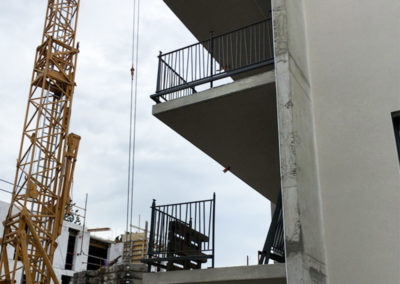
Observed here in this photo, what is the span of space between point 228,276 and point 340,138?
2.68 metres

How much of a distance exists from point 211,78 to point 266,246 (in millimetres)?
3299

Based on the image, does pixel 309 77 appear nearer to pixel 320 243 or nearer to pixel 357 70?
pixel 357 70

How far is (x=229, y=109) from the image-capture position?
27.6 feet

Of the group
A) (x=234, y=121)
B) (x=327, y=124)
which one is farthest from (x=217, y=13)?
(x=327, y=124)

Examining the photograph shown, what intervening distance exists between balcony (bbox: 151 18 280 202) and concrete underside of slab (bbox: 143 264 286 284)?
9.33 feet

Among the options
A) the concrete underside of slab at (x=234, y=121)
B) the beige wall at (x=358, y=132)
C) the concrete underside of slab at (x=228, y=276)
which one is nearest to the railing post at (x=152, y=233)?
Result: the concrete underside of slab at (x=228, y=276)

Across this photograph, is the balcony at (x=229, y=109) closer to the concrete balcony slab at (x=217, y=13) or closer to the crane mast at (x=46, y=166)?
the concrete balcony slab at (x=217, y=13)

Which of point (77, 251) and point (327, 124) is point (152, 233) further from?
point (77, 251)

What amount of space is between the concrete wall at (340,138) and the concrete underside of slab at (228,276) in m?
0.73

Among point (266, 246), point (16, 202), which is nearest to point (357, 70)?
point (266, 246)

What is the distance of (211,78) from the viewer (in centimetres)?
877

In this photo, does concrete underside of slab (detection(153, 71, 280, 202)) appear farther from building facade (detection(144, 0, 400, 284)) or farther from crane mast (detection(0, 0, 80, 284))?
crane mast (detection(0, 0, 80, 284))

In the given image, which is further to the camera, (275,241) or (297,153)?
(275,241)

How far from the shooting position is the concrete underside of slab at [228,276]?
6.68 m
